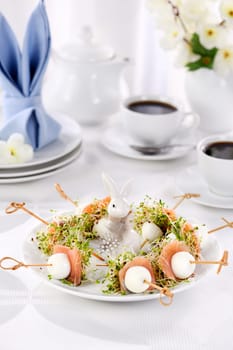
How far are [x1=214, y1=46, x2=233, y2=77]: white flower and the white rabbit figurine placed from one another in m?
0.56

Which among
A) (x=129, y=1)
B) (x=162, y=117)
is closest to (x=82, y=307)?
(x=162, y=117)

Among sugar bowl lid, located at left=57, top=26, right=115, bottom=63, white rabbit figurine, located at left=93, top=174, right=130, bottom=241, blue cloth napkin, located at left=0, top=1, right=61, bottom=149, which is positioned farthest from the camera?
sugar bowl lid, located at left=57, top=26, right=115, bottom=63

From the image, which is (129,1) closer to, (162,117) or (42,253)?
(162,117)

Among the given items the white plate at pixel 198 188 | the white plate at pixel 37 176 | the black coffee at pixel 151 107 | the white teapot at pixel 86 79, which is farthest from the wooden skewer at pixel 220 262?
the white teapot at pixel 86 79

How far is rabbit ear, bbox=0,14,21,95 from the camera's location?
1.31 metres

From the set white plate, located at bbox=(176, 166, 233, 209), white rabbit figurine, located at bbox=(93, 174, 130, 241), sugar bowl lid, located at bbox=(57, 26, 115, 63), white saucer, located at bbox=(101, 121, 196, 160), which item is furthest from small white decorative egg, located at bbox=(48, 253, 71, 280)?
sugar bowl lid, located at bbox=(57, 26, 115, 63)

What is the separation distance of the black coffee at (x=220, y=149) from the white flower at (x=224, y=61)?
0.72ft

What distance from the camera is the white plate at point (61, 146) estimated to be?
1.26 m

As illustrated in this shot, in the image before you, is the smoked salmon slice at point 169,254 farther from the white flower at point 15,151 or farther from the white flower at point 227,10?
the white flower at point 227,10

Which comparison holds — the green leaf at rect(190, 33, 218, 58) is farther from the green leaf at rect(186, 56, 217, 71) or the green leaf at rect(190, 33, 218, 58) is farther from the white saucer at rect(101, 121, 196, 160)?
the white saucer at rect(101, 121, 196, 160)

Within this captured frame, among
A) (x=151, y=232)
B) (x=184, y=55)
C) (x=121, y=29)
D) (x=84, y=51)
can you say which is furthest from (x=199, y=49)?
(x=121, y=29)

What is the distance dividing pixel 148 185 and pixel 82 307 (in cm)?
44

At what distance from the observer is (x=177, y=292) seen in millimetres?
885

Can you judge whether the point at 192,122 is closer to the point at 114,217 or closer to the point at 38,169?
the point at 38,169
